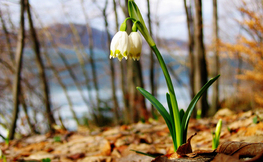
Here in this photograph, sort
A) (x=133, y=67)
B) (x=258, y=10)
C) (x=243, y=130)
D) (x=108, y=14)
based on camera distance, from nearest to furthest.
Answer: (x=243, y=130), (x=133, y=67), (x=108, y=14), (x=258, y=10)

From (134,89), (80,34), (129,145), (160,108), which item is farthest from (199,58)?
(80,34)

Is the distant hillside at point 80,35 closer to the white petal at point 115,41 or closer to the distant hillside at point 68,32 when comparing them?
the distant hillside at point 68,32

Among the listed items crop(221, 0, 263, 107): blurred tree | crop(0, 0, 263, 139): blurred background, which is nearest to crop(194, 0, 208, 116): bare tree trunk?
crop(0, 0, 263, 139): blurred background

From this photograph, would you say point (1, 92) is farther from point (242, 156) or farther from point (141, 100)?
point (242, 156)

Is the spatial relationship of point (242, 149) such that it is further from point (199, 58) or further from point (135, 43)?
point (199, 58)

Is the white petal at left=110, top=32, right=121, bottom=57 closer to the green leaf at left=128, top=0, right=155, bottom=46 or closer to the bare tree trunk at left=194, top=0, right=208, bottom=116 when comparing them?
the green leaf at left=128, top=0, right=155, bottom=46

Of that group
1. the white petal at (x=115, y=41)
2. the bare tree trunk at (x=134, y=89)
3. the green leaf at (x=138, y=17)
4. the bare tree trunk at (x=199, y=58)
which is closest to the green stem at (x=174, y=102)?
the green leaf at (x=138, y=17)

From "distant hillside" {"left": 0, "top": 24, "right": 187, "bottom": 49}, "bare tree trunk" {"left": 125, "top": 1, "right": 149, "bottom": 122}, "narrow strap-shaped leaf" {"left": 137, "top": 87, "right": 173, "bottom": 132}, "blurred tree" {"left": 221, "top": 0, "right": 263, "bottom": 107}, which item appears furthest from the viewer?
"distant hillside" {"left": 0, "top": 24, "right": 187, "bottom": 49}

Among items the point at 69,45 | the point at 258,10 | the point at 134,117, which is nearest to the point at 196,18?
the point at 134,117

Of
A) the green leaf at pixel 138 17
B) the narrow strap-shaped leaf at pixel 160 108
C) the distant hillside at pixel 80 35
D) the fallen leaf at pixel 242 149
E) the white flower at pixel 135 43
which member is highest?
the distant hillside at pixel 80 35

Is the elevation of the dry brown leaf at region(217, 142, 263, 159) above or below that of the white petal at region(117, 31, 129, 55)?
below

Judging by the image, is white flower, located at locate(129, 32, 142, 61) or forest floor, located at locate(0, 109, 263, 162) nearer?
white flower, located at locate(129, 32, 142, 61)
